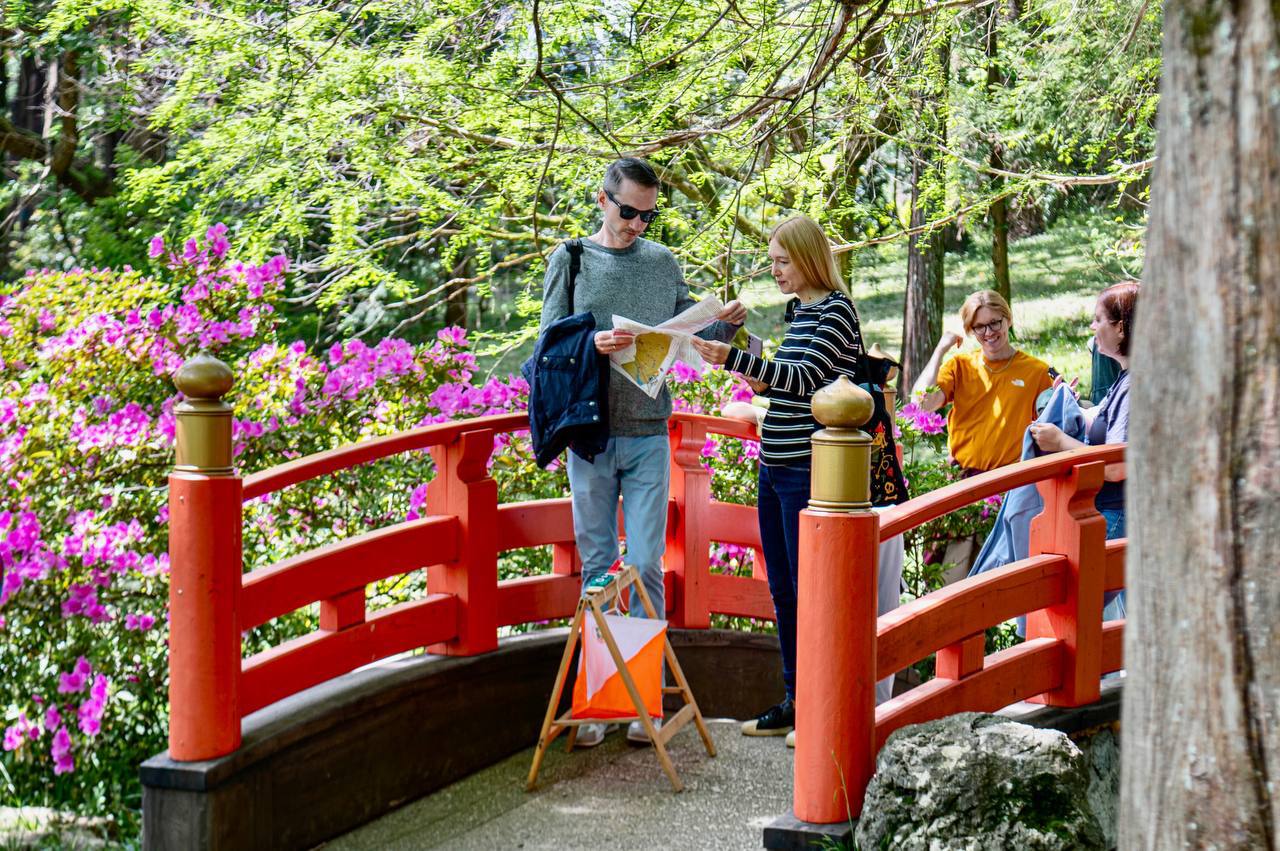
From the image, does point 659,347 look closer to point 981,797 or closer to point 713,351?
point 713,351

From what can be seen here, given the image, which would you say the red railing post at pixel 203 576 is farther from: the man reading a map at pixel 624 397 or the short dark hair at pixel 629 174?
the short dark hair at pixel 629 174

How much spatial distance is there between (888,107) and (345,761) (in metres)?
5.79

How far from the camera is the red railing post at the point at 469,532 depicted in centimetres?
502

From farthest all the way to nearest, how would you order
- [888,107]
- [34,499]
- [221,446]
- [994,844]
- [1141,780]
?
[888,107]
[34,499]
[221,446]
[994,844]
[1141,780]

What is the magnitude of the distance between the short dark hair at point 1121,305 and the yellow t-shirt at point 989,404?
0.96 metres

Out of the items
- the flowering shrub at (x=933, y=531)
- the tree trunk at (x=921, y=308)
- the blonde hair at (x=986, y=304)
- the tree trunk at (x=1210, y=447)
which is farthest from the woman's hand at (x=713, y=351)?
the tree trunk at (x=921, y=308)

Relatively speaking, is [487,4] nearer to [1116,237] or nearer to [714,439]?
[714,439]

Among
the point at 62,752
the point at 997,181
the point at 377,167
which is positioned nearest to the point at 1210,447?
the point at 62,752

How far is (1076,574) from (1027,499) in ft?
2.90

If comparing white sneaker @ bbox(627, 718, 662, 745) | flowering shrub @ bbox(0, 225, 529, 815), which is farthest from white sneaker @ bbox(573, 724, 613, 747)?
flowering shrub @ bbox(0, 225, 529, 815)

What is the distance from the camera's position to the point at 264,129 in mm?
8047

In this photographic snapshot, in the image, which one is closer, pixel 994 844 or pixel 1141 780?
pixel 1141 780

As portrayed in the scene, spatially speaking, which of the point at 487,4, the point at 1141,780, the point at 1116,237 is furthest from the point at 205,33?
the point at 1116,237

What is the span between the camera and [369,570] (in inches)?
182
